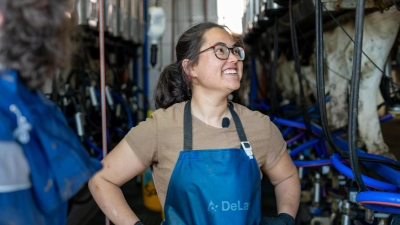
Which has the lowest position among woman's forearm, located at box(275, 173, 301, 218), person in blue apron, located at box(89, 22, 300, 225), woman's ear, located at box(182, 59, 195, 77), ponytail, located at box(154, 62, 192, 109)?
woman's forearm, located at box(275, 173, 301, 218)

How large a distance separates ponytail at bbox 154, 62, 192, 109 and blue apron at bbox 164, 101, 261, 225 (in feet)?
1.17

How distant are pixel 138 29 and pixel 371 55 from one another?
5.31m

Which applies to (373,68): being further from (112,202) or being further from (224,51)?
(112,202)

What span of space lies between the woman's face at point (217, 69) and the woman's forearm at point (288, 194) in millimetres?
397

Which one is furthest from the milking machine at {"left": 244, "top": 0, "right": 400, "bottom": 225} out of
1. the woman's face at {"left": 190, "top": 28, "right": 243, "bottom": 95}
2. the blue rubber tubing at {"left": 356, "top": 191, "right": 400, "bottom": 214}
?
the woman's face at {"left": 190, "top": 28, "right": 243, "bottom": 95}

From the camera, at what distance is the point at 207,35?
181 cm

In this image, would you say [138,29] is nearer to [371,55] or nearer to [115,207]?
[371,55]

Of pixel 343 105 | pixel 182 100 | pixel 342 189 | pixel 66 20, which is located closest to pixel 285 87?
pixel 343 105

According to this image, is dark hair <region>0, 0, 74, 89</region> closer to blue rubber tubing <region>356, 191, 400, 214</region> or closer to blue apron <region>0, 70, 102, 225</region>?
blue apron <region>0, 70, 102, 225</region>

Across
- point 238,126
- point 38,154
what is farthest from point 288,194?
point 38,154

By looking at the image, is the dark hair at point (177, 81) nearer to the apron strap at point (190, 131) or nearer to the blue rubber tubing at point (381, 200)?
the apron strap at point (190, 131)

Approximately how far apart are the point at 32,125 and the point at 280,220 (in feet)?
3.26

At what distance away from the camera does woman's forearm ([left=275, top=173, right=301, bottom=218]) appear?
181cm

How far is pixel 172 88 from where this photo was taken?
6.46ft
